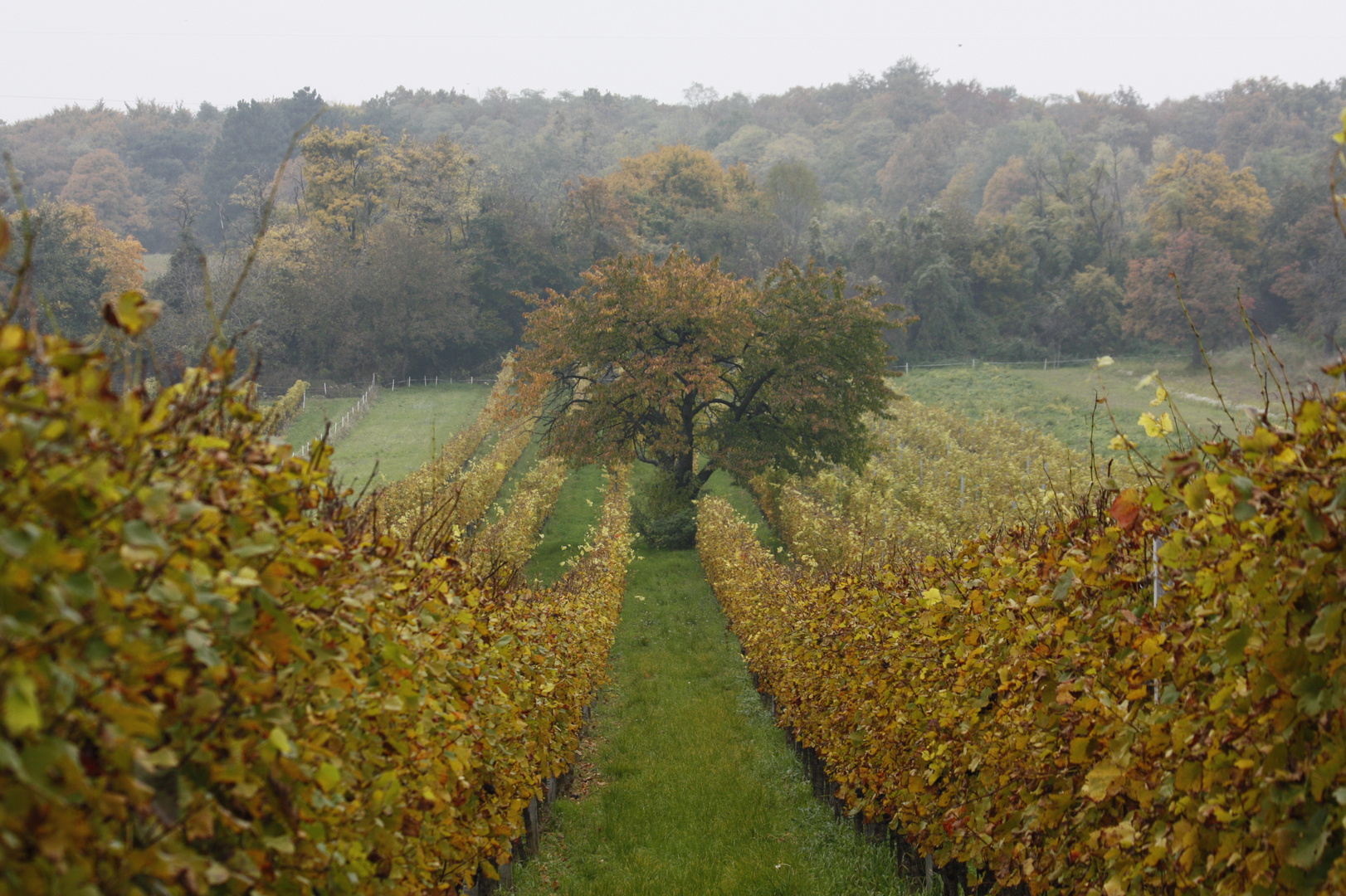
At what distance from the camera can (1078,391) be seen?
43000mm

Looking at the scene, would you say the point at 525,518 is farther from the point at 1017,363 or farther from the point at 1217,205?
the point at 1217,205

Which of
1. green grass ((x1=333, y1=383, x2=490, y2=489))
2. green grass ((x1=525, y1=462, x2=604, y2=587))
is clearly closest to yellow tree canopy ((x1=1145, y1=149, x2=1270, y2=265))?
green grass ((x1=525, y1=462, x2=604, y2=587))

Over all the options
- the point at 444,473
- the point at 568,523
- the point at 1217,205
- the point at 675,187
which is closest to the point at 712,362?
the point at 568,523

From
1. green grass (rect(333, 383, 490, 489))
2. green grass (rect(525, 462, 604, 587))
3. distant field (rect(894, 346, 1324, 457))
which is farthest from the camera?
distant field (rect(894, 346, 1324, 457))

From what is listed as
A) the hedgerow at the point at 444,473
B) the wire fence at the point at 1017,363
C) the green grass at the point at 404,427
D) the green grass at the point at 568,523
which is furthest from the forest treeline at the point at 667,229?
the green grass at the point at 568,523

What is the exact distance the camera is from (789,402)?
19750 millimetres

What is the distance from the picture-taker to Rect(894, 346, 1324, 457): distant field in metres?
35.1

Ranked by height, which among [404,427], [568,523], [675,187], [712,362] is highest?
[675,187]

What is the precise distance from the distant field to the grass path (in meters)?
23.8

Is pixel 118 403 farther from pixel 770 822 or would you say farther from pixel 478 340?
pixel 478 340

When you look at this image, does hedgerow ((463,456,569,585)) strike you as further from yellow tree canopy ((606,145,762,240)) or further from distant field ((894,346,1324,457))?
yellow tree canopy ((606,145,762,240))

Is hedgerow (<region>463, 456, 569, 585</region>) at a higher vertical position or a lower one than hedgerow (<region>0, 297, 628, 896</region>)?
lower

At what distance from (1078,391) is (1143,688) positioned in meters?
44.5

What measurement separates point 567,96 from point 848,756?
130923mm
